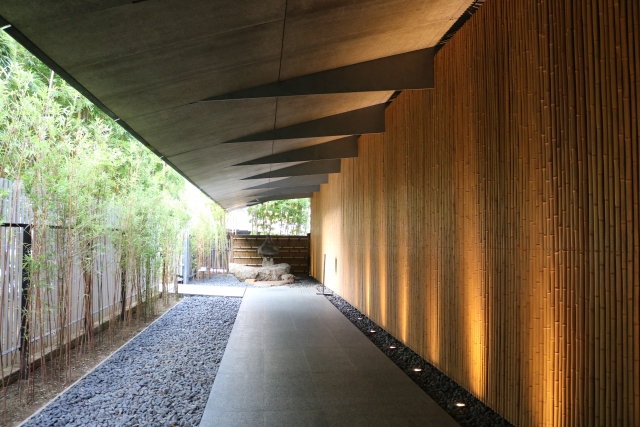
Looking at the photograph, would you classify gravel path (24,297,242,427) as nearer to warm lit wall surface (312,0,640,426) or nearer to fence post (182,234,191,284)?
warm lit wall surface (312,0,640,426)

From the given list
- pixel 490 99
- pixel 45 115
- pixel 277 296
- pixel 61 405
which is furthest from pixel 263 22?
pixel 277 296

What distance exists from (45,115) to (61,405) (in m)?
2.21

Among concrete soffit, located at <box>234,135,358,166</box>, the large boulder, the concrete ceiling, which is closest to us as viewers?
the concrete ceiling

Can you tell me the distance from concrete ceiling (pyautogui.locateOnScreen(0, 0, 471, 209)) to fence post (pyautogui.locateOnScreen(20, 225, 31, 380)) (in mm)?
1253

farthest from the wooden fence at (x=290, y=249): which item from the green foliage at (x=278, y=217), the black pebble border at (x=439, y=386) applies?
the black pebble border at (x=439, y=386)

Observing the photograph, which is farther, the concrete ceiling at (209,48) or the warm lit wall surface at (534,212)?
the concrete ceiling at (209,48)

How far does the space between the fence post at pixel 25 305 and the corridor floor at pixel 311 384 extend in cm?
143

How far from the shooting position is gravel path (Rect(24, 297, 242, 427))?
10.3 ft

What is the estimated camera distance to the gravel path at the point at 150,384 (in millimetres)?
3139

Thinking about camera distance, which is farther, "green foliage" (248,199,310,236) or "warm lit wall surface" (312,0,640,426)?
"green foliage" (248,199,310,236)

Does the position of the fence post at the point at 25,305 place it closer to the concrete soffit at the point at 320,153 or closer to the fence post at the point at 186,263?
the concrete soffit at the point at 320,153

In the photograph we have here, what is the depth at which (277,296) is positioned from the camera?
33.0ft

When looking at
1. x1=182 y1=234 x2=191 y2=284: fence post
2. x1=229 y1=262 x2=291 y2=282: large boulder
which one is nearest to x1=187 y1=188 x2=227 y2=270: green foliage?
x1=182 y1=234 x2=191 y2=284: fence post

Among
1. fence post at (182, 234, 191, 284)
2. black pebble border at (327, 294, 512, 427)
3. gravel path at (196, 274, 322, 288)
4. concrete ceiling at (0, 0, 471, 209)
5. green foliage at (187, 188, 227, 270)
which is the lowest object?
gravel path at (196, 274, 322, 288)
